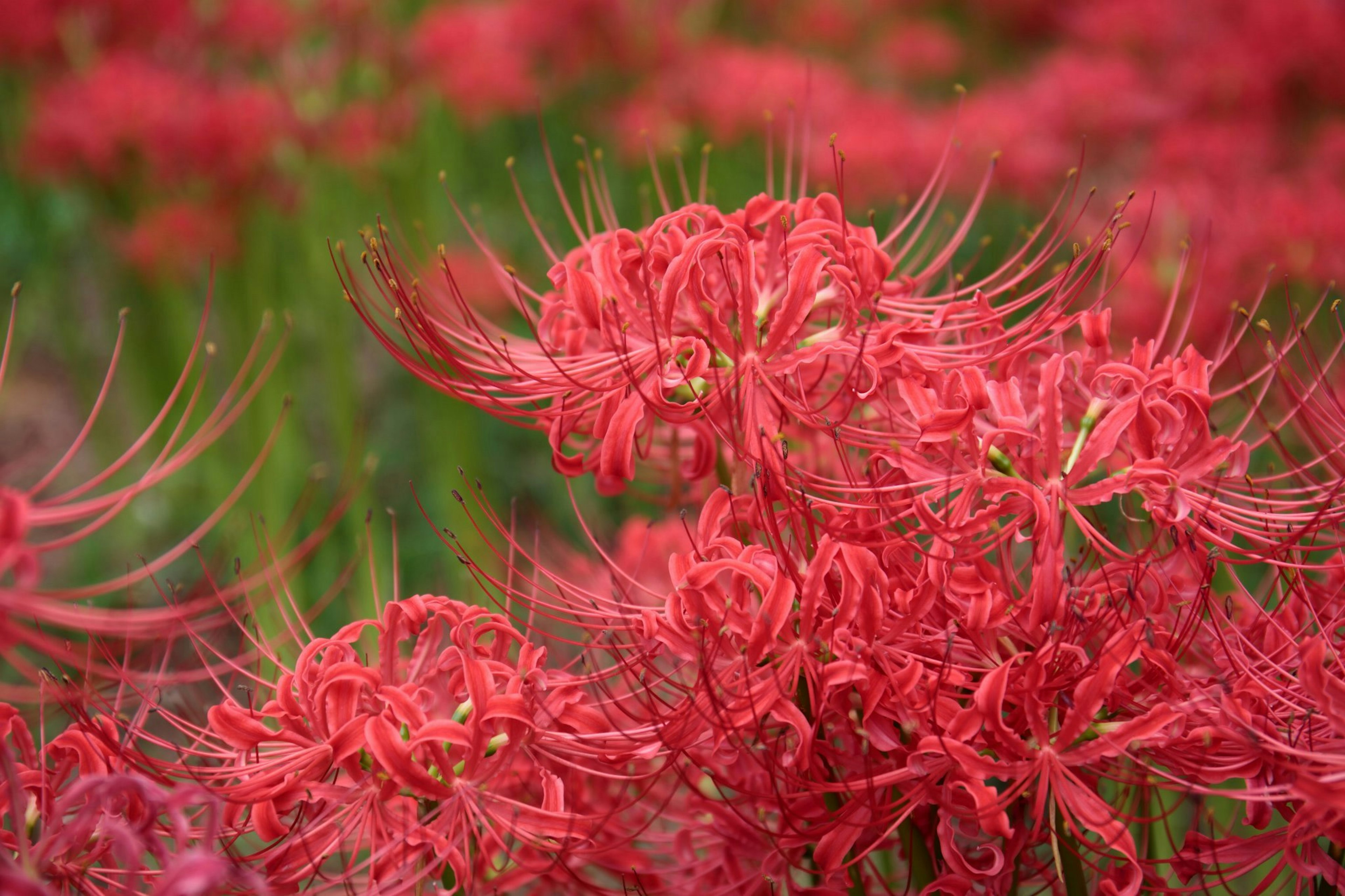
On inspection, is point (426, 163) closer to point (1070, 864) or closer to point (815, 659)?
point (815, 659)

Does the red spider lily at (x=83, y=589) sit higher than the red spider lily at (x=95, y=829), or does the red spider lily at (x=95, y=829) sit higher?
the red spider lily at (x=83, y=589)

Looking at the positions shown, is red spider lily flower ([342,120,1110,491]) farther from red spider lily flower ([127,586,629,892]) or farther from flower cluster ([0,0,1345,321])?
flower cluster ([0,0,1345,321])

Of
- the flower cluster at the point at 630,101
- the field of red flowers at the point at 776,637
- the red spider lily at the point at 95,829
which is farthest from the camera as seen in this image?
the flower cluster at the point at 630,101

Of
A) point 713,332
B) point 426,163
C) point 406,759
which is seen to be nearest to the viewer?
point 406,759

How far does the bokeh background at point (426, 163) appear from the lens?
2.60 metres

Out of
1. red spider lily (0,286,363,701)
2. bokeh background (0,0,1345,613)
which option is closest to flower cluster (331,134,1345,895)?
red spider lily (0,286,363,701)

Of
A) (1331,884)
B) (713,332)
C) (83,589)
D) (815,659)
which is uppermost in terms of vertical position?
(713,332)

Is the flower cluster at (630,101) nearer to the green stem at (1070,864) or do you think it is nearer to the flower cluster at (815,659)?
the flower cluster at (815,659)

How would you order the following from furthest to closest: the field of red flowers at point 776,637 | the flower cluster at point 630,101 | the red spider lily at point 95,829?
the flower cluster at point 630,101, the field of red flowers at point 776,637, the red spider lily at point 95,829

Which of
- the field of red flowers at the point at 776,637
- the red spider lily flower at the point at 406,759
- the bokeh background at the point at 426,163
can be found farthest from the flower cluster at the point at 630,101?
the red spider lily flower at the point at 406,759

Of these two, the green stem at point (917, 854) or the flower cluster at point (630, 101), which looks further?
the flower cluster at point (630, 101)

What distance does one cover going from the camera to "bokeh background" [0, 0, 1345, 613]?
102 inches

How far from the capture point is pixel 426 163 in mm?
3150

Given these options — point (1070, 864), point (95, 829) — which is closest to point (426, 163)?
point (95, 829)
